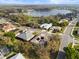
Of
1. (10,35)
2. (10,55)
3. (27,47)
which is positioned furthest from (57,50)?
(10,35)

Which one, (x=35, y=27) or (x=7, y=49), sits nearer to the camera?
(x=7, y=49)

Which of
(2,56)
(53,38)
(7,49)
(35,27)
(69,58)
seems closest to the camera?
(69,58)

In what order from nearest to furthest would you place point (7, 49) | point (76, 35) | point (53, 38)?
point (7, 49) < point (53, 38) < point (76, 35)

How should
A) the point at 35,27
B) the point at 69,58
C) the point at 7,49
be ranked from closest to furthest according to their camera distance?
the point at 69,58 < the point at 7,49 < the point at 35,27

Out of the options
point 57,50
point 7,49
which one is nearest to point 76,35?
point 57,50

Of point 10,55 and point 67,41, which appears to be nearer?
point 10,55

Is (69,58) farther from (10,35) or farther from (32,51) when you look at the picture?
(10,35)

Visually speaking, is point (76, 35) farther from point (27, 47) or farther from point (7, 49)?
point (7, 49)

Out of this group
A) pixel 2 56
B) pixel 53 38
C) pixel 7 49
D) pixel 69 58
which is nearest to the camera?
pixel 69 58
